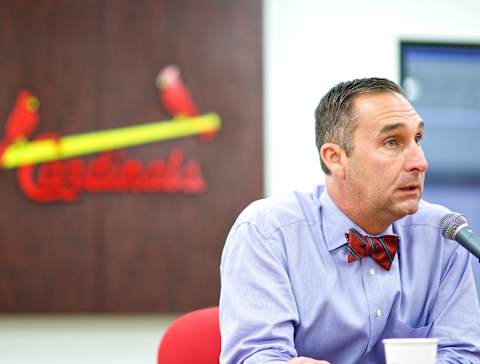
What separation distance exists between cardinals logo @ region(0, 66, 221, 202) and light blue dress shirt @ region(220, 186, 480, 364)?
75.9 inches

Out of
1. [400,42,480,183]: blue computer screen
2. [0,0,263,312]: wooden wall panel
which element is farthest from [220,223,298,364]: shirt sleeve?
[400,42,480,183]: blue computer screen

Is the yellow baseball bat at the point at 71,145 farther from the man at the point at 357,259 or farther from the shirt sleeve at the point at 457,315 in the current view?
the shirt sleeve at the point at 457,315

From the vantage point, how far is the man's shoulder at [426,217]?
175cm

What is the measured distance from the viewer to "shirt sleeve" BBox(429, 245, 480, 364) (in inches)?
62.2

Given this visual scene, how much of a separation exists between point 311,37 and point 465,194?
1.27m

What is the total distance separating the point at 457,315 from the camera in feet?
5.36

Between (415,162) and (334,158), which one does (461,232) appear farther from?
(334,158)

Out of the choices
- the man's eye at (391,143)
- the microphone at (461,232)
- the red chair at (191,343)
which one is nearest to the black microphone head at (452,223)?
the microphone at (461,232)

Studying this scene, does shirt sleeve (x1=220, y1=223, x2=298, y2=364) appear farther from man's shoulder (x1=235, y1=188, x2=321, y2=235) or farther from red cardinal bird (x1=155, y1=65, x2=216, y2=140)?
red cardinal bird (x1=155, y1=65, x2=216, y2=140)

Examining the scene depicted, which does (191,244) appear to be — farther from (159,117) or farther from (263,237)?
(263,237)

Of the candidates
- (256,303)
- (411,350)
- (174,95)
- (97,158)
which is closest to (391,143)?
(256,303)

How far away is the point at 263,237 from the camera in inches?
62.9

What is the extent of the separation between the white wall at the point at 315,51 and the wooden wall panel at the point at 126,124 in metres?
0.11

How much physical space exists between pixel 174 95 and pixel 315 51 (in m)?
0.78
